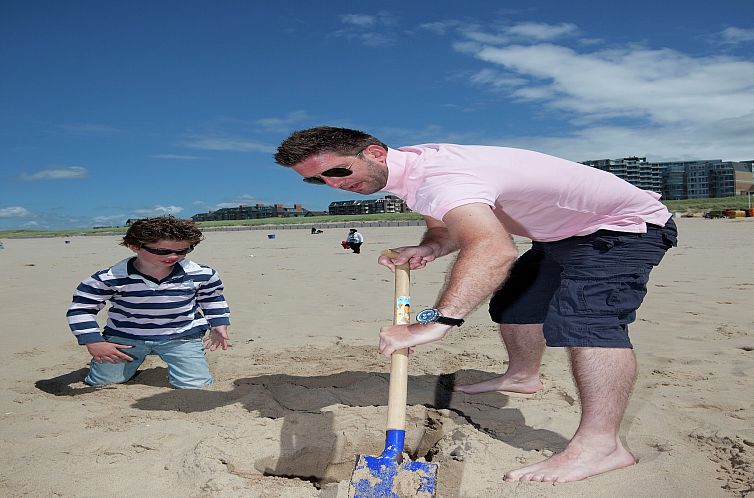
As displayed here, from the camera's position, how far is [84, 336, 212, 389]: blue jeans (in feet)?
Answer: 12.7

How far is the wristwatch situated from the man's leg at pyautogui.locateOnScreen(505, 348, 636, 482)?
766 mm

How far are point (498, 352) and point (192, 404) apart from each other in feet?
7.55

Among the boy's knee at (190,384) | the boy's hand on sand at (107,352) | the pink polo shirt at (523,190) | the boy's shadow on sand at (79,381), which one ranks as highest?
the pink polo shirt at (523,190)

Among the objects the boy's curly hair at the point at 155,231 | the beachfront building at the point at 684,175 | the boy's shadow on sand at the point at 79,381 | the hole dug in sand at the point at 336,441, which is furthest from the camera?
the beachfront building at the point at 684,175

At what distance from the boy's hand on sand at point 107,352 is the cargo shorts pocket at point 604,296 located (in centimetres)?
256

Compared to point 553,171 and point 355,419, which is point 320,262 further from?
point 553,171

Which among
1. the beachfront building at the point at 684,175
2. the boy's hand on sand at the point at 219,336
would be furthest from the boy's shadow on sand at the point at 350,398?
the beachfront building at the point at 684,175

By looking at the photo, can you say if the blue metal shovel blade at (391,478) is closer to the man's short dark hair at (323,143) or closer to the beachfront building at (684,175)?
the man's short dark hair at (323,143)

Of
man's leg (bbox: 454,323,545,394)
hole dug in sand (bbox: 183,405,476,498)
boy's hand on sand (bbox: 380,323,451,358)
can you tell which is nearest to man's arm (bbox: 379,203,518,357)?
boy's hand on sand (bbox: 380,323,451,358)

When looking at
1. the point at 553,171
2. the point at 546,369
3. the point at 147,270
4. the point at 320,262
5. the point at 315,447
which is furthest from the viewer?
the point at 320,262

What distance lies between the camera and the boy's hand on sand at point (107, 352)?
11.9 ft

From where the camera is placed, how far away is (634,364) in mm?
2645

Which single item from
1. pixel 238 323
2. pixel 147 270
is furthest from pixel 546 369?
pixel 238 323

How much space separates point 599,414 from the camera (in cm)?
258
